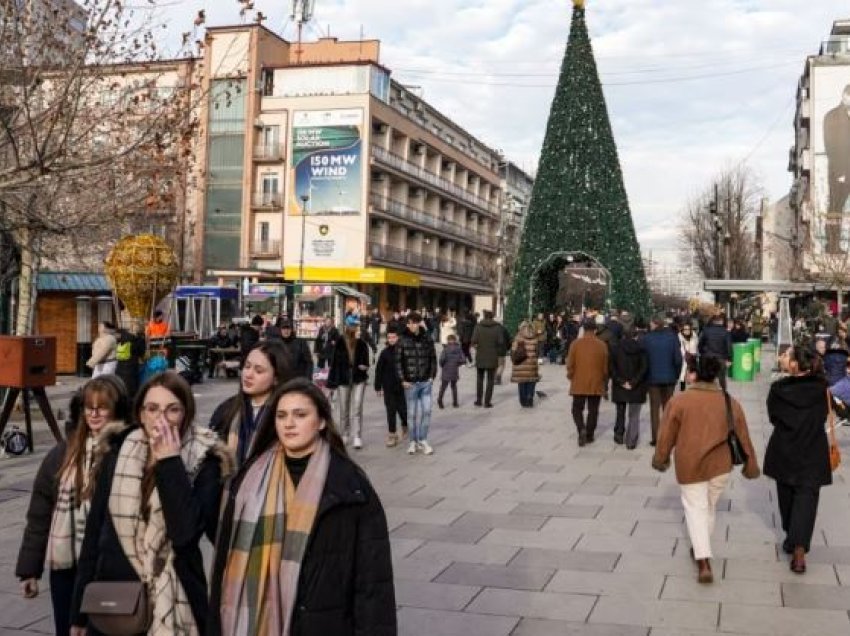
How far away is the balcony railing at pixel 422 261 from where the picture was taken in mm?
54594

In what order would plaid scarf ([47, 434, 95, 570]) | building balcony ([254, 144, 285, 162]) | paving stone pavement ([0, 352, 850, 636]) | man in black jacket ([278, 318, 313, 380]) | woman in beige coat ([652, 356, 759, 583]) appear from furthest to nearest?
building balcony ([254, 144, 285, 162]) < man in black jacket ([278, 318, 313, 380]) < woman in beige coat ([652, 356, 759, 583]) < paving stone pavement ([0, 352, 850, 636]) < plaid scarf ([47, 434, 95, 570])

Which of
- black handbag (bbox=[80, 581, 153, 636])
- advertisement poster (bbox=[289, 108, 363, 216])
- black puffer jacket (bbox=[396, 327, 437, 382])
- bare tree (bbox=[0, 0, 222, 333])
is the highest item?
advertisement poster (bbox=[289, 108, 363, 216])

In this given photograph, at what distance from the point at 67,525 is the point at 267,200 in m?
50.8

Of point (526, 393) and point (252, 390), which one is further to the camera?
point (526, 393)

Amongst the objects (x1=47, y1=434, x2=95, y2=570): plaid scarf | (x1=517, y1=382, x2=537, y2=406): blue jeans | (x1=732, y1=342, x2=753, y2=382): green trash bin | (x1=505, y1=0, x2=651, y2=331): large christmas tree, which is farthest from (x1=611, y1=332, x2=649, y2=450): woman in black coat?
(x1=505, y1=0, x2=651, y2=331): large christmas tree

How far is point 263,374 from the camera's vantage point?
4738 mm

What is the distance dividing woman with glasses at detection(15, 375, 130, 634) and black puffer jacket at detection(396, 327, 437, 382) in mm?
7383

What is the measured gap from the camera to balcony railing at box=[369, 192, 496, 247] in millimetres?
54312

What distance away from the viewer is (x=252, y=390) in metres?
4.75

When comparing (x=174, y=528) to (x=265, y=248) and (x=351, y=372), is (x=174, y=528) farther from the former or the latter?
(x=265, y=248)

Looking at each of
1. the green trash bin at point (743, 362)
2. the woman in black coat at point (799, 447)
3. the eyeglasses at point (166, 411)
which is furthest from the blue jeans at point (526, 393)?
the eyeglasses at point (166, 411)

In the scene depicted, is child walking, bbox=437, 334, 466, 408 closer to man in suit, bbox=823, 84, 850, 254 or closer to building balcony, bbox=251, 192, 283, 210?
building balcony, bbox=251, 192, 283, 210

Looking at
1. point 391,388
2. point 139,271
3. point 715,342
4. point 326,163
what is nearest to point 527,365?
point 715,342

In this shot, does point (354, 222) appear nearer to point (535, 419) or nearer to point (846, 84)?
A: point (846, 84)
